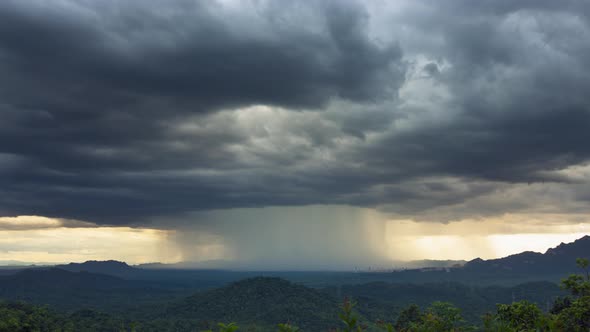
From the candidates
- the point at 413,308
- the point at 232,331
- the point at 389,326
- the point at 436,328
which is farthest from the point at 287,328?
the point at 413,308

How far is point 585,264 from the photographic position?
63.6 metres

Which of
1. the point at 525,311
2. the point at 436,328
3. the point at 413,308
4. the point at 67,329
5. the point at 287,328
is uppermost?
the point at 287,328

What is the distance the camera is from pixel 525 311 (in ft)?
235

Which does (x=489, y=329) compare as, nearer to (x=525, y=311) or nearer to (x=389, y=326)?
(x=389, y=326)

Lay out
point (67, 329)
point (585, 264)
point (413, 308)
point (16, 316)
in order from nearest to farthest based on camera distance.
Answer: point (585, 264) < point (413, 308) < point (16, 316) < point (67, 329)

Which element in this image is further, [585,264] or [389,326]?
[585,264]

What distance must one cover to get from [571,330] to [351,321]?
59.1 metres

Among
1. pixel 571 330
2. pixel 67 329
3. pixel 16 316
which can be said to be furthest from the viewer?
pixel 67 329

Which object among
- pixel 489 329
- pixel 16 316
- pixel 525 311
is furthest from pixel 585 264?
pixel 16 316

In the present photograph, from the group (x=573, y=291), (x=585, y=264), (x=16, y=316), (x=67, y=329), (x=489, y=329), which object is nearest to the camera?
(x=489, y=329)

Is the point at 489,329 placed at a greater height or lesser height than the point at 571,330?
greater

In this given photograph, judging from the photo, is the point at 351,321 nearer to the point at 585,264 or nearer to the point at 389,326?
the point at 389,326

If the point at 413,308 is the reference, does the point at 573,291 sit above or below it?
above

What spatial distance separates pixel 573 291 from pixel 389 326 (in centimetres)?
6935
